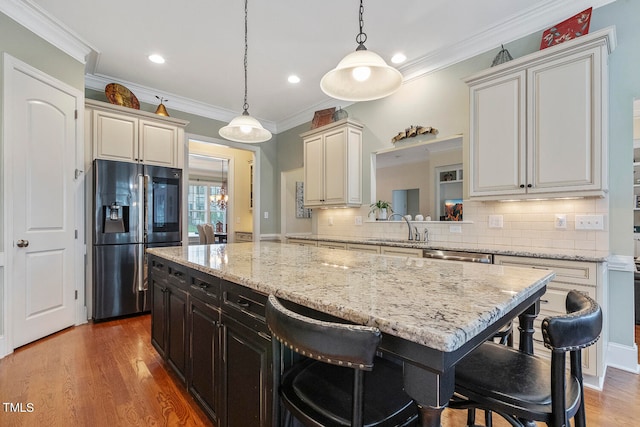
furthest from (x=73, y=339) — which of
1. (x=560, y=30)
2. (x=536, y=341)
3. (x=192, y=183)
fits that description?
(x=192, y=183)

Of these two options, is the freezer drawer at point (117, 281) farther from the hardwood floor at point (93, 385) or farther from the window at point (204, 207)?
the window at point (204, 207)

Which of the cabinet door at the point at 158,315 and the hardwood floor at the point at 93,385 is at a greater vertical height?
the cabinet door at the point at 158,315

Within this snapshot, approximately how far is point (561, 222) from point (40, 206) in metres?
4.67

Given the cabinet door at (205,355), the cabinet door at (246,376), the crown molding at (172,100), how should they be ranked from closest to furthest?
1. the cabinet door at (246,376)
2. the cabinet door at (205,355)
3. the crown molding at (172,100)

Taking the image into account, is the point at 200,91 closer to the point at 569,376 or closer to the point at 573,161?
the point at 573,161

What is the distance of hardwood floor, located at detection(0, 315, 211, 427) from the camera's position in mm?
1750

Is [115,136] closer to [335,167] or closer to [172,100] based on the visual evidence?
[172,100]

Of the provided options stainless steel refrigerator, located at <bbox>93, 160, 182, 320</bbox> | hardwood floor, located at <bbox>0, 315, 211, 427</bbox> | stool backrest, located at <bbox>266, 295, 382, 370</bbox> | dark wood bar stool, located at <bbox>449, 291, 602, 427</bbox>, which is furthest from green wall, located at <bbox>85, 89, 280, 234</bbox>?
stool backrest, located at <bbox>266, 295, 382, 370</bbox>

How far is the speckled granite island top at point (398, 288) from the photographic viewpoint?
73cm

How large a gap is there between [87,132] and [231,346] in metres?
3.32

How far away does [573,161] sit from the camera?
7.36 ft

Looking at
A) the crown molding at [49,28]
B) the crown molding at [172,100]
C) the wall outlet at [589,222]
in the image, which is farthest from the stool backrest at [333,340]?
the crown molding at [172,100]

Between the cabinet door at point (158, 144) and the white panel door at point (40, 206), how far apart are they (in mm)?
693

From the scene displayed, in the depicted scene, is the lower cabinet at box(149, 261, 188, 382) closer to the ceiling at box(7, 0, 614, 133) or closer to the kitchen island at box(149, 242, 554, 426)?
the kitchen island at box(149, 242, 554, 426)
